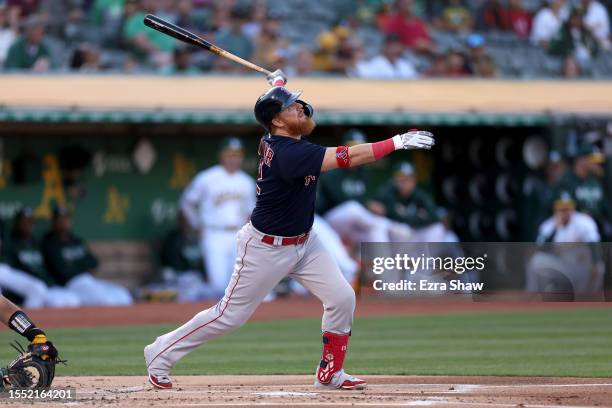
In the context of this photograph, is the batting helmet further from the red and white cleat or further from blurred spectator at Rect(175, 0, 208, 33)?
blurred spectator at Rect(175, 0, 208, 33)

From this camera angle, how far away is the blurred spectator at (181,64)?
14.6 meters

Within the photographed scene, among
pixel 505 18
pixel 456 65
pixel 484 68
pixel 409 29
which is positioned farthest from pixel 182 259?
pixel 505 18

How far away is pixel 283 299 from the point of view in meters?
14.6

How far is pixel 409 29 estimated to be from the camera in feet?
53.8

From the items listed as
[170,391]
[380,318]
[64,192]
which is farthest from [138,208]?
[170,391]

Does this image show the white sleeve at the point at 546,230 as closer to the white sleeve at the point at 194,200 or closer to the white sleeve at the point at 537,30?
the white sleeve at the point at 537,30

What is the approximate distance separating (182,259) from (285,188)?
836 cm

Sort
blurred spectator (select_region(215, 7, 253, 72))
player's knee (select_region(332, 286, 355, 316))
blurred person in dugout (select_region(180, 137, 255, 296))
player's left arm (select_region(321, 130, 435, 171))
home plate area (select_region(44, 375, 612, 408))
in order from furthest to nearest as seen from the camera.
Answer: blurred spectator (select_region(215, 7, 253, 72)) → blurred person in dugout (select_region(180, 137, 255, 296)) → player's knee (select_region(332, 286, 355, 316)) → player's left arm (select_region(321, 130, 435, 171)) → home plate area (select_region(44, 375, 612, 408))

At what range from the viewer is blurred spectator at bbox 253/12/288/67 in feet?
48.2

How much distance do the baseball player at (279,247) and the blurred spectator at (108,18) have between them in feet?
28.0

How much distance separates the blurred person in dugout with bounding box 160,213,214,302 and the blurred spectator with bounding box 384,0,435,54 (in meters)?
3.79

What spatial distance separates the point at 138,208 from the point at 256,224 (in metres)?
8.83

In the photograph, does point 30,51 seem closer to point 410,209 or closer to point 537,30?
point 410,209

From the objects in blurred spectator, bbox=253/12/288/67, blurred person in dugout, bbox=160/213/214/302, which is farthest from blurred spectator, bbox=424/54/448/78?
blurred person in dugout, bbox=160/213/214/302
